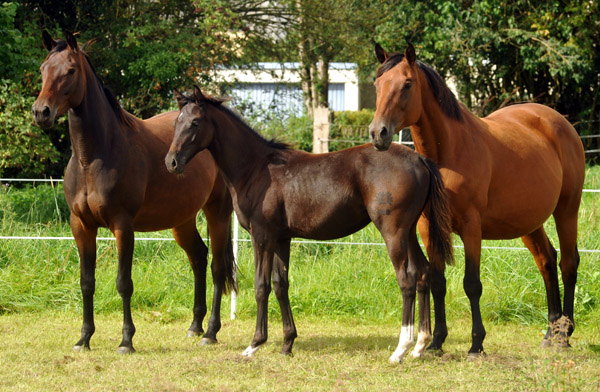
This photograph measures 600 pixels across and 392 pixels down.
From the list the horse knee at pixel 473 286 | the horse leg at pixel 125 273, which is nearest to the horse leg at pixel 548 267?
the horse knee at pixel 473 286

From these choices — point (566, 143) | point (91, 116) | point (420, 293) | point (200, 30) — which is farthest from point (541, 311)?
point (200, 30)

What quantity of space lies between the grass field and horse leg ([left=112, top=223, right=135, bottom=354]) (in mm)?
158

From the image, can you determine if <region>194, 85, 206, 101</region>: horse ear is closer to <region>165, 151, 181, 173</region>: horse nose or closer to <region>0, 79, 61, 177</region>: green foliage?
<region>165, 151, 181, 173</region>: horse nose

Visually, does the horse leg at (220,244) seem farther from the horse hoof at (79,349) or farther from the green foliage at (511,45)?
Result: the green foliage at (511,45)

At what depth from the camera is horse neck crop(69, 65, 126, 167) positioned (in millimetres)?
5992

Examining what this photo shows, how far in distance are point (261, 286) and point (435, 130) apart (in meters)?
1.76

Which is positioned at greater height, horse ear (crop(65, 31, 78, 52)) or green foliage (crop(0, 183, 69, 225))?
horse ear (crop(65, 31, 78, 52))

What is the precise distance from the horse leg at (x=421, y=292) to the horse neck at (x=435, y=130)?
2.09ft

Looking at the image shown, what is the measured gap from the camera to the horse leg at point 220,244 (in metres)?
7.10

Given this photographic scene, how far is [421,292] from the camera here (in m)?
5.73

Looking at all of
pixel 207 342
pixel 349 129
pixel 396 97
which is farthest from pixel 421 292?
pixel 349 129

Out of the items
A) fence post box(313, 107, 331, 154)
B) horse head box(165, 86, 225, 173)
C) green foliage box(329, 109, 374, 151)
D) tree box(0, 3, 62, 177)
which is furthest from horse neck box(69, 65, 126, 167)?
green foliage box(329, 109, 374, 151)

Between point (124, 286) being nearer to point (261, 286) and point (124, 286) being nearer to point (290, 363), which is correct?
point (261, 286)

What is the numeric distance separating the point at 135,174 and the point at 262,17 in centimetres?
1186
